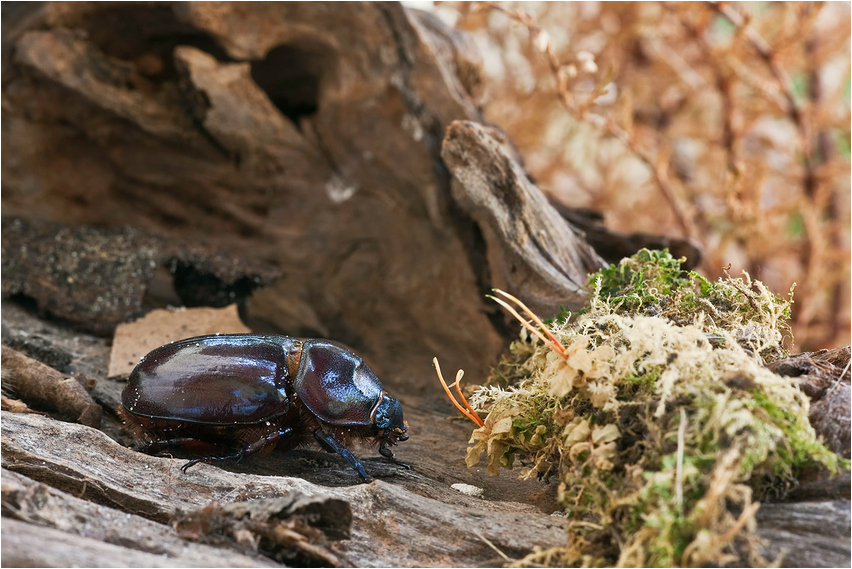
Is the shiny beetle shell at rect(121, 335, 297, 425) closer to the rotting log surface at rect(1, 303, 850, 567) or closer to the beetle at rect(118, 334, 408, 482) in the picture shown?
the beetle at rect(118, 334, 408, 482)

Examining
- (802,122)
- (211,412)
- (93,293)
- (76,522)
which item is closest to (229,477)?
(211,412)

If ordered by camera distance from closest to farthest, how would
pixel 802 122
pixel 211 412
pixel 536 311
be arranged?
pixel 211 412 < pixel 536 311 < pixel 802 122

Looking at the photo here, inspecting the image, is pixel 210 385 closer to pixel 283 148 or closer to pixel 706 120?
pixel 283 148

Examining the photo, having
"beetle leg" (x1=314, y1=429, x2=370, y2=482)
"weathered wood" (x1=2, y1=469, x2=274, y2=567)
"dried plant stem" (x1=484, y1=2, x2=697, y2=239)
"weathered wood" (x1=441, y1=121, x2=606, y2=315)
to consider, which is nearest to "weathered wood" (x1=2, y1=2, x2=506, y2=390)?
"weathered wood" (x1=441, y1=121, x2=606, y2=315)

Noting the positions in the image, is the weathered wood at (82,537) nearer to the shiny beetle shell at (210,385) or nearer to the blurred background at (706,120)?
the shiny beetle shell at (210,385)

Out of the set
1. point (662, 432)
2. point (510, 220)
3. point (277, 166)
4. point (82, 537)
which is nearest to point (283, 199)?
point (277, 166)

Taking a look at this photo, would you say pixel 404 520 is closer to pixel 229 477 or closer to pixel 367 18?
pixel 229 477
